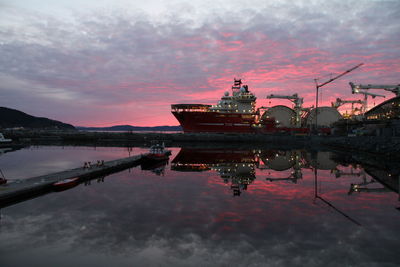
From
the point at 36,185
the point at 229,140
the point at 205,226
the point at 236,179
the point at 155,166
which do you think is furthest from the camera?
the point at 229,140

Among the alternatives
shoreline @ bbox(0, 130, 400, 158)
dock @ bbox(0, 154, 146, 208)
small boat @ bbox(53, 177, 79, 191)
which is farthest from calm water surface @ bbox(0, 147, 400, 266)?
shoreline @ bbox(0, 130, 400, 158)

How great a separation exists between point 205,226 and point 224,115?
Result: 253 ft

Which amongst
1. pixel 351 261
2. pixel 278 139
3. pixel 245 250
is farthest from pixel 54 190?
pixel 278 139

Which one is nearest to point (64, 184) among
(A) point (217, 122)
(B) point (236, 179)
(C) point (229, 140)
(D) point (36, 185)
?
(D) point (36, 185)

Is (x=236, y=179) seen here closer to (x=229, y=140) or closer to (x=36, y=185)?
(x=36, y=185)

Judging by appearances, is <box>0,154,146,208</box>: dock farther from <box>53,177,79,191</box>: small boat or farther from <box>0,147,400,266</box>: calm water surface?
<box>0,147,400,266</box>: calm water surface

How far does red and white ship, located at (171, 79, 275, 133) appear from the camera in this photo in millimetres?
87000

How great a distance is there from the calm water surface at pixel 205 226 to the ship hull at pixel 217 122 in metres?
64.5

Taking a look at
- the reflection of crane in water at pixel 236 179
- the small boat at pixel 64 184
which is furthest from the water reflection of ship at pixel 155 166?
the small boat at pixel 64 184

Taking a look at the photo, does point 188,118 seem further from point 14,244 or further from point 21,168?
point 14,244

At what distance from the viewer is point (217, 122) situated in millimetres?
89688

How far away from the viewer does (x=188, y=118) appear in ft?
290

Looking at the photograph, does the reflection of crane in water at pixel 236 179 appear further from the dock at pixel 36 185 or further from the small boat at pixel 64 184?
the small boat at pixel 64 184

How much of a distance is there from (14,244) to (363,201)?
22535mm
